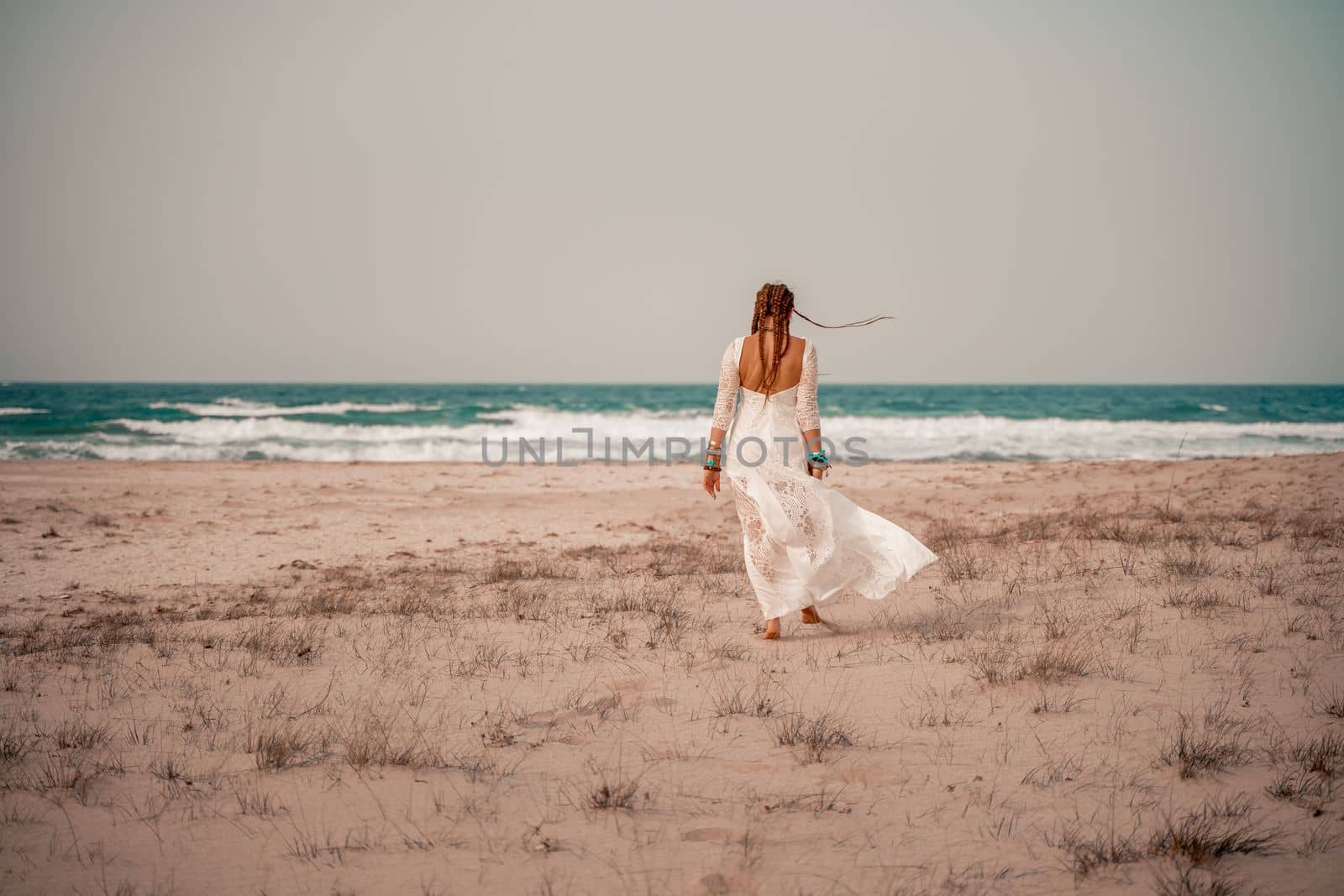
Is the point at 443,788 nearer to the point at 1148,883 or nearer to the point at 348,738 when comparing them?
the point at 348,738

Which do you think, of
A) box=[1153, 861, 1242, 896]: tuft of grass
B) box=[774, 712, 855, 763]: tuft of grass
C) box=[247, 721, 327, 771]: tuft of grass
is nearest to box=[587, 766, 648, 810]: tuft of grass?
box=[774, 712, 855, 763]: tuft of grass

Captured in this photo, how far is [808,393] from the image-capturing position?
5.05 metres

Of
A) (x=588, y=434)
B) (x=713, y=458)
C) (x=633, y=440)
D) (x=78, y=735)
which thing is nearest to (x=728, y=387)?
(x=713, y=458)

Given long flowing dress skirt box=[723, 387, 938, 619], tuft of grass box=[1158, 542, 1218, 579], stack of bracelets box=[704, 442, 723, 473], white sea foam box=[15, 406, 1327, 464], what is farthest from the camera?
white sea foam box=[15, 406, 1327, 464]

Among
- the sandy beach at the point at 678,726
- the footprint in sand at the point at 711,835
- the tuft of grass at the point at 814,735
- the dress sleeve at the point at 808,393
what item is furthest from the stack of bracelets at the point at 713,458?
the footprint in sand at the point at 711,835

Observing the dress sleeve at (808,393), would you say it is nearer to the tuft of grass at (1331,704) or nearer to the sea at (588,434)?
the tuft of grass at (1331,704)

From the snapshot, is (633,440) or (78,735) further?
(633,440)

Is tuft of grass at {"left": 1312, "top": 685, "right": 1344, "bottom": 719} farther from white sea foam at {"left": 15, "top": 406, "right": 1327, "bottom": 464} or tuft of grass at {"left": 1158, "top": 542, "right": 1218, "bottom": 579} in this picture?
white sea foam at {"left": 15, "top": 406, "right": 1327, "bottom": 464}

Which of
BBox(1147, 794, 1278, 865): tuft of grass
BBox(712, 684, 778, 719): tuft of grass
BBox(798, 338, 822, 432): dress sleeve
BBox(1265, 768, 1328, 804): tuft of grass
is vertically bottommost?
BBox(712, 684, 778, 719): tuft of grass

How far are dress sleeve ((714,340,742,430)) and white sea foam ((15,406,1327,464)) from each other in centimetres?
1528

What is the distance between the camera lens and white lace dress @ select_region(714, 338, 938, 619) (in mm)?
4891

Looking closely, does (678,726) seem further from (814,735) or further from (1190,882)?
(1190,882)

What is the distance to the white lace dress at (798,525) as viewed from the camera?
4891 millimetres

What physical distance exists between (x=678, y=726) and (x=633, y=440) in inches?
1010
